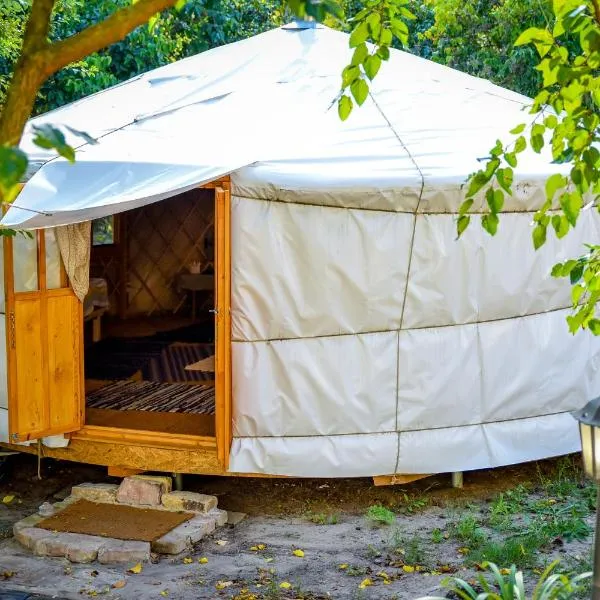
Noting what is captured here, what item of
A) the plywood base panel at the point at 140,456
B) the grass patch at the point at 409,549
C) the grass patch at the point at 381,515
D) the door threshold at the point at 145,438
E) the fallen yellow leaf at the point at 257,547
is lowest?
the fallen yellow leaf at the point at 257,547

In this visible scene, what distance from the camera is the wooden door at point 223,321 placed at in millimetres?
4469

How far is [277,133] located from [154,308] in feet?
14.7

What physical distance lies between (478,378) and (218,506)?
4.61 feet

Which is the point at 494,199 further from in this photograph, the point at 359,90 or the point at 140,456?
the point at 140,456

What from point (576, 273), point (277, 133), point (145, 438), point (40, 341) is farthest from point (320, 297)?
point (576, 273)

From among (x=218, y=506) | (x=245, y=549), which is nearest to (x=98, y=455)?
(x=218, y=506)

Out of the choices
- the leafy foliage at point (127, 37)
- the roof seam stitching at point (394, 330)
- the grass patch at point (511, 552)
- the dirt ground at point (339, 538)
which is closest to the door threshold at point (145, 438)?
the dirt ground at point (339, 538)

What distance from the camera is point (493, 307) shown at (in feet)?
16.0

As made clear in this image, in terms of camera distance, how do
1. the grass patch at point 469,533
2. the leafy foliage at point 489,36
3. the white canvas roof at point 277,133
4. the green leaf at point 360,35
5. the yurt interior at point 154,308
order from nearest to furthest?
the green leaf at point 360,35 → the grass patch at point 469,533 → the white canvas roof at point 277,133 → the yurt interior at point 154,308 → the leafy foliage at point 489,36

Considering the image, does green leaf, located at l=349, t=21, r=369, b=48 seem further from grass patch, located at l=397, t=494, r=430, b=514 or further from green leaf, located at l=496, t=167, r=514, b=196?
grass patch, located at l=397, t=494, r=430, b=514

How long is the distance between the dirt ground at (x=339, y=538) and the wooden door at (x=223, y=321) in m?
0.42

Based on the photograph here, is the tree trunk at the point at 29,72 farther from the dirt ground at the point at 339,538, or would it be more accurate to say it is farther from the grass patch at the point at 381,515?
the grass patch at the point at 381,515

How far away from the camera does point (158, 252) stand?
29.5ft

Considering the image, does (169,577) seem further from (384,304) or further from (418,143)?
(418,143)
